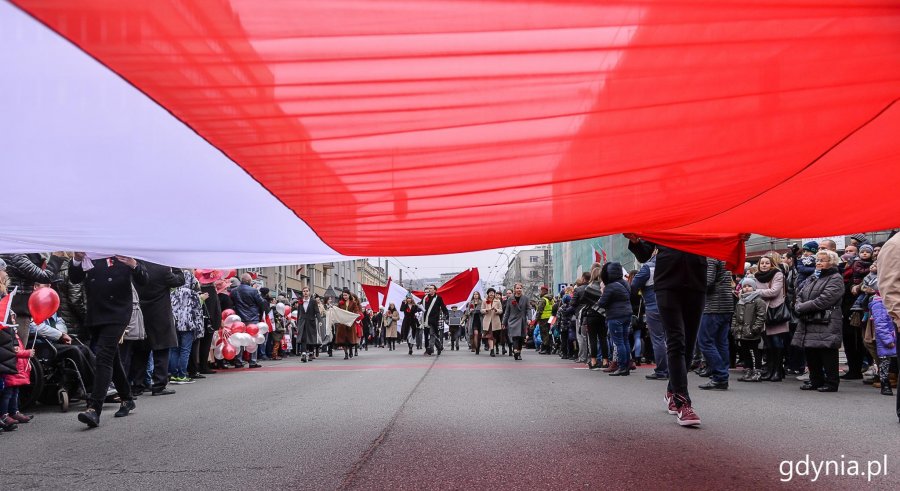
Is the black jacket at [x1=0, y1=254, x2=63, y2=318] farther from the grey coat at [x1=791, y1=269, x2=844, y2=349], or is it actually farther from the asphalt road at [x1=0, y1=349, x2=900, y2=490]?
the grey coat at [x1=791, y1=269, x2=844, y2=349]

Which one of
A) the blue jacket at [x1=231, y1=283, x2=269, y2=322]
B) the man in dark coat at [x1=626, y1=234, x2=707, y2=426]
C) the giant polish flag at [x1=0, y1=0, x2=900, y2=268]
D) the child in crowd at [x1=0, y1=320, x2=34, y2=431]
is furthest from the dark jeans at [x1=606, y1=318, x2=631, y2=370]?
the child in crowd at [x1=0, y1=320, x2=34, y2=431]

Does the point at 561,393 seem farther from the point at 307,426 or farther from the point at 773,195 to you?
the point at 773,195

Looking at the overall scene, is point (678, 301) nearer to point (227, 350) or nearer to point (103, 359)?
point (103, 359)

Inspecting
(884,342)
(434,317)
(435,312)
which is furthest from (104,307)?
(434,317)

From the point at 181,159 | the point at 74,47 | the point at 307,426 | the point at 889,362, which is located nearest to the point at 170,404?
the point at 307,426

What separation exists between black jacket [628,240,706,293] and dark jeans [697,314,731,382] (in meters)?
2.96

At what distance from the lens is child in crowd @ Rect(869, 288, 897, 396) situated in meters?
8.06

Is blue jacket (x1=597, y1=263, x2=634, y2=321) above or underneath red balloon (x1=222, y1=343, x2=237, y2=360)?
above

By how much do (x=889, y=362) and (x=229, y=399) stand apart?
313 inches

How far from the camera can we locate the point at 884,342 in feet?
26.6

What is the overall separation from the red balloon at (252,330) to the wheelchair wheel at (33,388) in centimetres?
688

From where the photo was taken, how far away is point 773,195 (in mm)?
4297

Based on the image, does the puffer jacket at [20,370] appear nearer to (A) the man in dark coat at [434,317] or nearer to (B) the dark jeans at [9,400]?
(B) the dark jeans at [9,400]

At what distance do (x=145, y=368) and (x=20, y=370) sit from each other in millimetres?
2927
